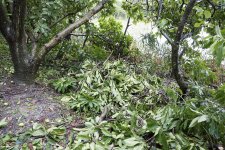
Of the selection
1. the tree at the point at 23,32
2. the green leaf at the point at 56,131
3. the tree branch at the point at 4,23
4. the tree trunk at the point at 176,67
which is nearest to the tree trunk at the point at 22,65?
the tree at the point at 23,32

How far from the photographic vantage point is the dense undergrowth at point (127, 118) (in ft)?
6.17

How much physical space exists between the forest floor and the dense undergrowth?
104 millimetres

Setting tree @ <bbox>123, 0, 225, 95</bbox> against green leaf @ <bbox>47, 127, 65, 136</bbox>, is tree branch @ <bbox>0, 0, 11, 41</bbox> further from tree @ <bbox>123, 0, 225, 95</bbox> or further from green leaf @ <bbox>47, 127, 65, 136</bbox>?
tree @ <bbox>123, 0, 225, 95</bbox>

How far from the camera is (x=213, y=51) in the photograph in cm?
119

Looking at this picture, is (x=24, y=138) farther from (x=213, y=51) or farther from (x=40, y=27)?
(x=213, y=51)

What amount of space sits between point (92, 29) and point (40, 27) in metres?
1.44

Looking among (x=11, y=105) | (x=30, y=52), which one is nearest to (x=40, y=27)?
(x=30, y=52)

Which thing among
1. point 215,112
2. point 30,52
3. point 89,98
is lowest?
point 89,98

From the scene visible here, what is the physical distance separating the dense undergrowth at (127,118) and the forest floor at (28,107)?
10cm

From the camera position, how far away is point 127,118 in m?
2.51

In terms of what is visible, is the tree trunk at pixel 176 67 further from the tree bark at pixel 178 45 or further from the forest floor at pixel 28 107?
the forest floor at pixel 28 107

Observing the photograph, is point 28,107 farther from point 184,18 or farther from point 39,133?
point 184,18

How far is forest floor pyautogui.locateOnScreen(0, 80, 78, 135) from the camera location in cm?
258

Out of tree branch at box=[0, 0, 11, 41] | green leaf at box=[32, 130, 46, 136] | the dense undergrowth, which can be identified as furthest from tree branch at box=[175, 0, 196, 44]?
tree branch at box=[0, 0, 11, 41]
